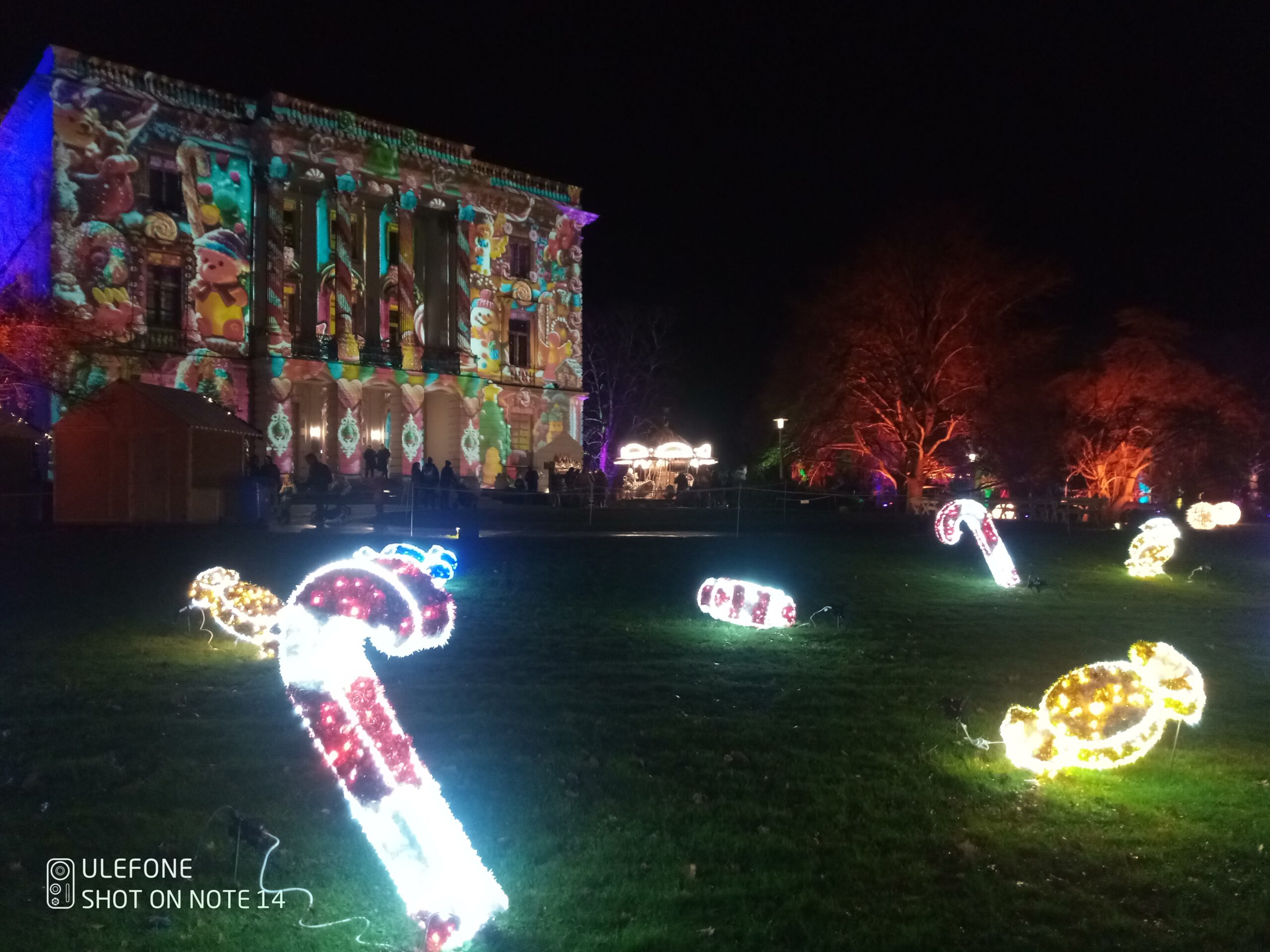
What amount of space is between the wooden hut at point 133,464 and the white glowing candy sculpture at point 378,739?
57.9 ft

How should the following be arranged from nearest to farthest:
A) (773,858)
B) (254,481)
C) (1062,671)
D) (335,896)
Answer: (335,896), (773,858), (1062,671), (254,481)

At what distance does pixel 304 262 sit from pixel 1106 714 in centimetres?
3549

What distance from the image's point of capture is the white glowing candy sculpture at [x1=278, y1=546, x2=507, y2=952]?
4.09m

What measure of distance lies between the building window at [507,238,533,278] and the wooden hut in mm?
23879

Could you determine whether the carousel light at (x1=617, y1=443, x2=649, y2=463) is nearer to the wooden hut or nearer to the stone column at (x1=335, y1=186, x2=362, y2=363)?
the stone column at (x1=335, y1=186, x2=362, y2=363)

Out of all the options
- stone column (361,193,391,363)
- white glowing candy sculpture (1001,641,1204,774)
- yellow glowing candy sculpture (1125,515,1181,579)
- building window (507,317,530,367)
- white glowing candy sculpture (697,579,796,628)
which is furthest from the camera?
building window (507,317,530,367)

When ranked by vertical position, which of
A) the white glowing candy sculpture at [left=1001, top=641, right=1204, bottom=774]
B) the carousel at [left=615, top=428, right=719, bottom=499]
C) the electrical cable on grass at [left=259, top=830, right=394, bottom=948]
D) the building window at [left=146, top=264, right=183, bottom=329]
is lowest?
the electrical cable on grass at [left=259, top=830, right=394, bottom=948]

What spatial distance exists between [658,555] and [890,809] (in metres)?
12.3

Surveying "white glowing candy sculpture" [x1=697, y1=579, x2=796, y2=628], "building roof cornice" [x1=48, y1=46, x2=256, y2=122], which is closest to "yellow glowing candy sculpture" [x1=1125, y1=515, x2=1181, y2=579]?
"white glowing candy sculpture" [x1=697, y1=579, x2=796, y2=628]

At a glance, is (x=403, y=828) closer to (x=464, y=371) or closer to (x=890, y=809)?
(x=890, y=809)

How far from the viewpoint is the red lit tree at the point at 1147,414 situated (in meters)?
35.5

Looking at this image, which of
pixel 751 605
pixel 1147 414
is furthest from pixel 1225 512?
pixel 751 605

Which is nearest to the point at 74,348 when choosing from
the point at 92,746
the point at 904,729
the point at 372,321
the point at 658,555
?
the point at 658,555

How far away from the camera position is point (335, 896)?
14.7 ft
